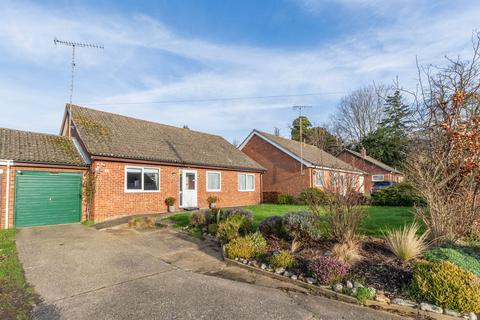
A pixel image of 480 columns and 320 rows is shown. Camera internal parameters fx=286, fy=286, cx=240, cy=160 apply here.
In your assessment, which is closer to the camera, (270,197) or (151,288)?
(151,288)

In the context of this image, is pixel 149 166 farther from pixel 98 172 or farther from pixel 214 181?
pixel 214 181

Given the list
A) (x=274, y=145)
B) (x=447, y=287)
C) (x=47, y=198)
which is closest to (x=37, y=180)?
(x=47, y=198)

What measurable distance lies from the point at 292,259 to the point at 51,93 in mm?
15911

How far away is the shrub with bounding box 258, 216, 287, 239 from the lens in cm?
788

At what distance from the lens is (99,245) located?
27.3ft

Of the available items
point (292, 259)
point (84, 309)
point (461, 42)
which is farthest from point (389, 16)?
point (84, 309)

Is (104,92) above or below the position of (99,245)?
above

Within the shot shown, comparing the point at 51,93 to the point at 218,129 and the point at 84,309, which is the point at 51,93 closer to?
the point at 84,309

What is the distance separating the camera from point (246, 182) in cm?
2053

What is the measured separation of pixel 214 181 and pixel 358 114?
32793 mm

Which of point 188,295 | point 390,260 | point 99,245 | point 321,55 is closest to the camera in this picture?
point 188,295

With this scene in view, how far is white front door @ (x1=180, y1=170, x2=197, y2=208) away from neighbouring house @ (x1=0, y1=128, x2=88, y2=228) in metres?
5.02

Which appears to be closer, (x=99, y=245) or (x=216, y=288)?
(x=216, y=288)

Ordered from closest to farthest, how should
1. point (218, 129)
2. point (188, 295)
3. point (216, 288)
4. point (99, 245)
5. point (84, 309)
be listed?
point (84, 309)
point (188, 295)
point (216, 288)
point (99, 245)
point (218, 129)
